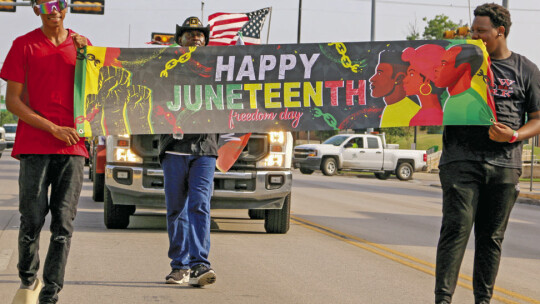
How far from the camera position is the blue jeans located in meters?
7.01

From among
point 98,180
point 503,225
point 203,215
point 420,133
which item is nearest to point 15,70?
point 203,215

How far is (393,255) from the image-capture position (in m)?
9.61

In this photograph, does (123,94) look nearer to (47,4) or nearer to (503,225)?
(47,4)

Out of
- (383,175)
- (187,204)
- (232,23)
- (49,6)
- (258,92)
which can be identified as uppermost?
(232,23)

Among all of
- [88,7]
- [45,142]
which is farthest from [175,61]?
[88,7]

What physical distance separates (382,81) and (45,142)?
8.95 ft

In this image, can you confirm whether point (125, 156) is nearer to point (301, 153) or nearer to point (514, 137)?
point (514, 137)

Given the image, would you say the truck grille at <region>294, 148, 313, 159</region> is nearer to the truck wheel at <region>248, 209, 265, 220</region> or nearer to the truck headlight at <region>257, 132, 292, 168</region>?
the truck wheel at <region>248, 209, 265, 220</region>

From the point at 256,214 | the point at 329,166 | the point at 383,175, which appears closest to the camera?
the point at 256,214

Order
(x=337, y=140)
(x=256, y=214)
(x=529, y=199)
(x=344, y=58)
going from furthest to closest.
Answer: (x=337, y=140), (x=529, y=199), (x=256, y=214), (x=344, y=58)

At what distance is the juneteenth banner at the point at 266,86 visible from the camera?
266 inches

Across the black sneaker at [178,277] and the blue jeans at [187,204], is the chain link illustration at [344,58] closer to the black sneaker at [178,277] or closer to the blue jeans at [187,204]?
the blue jeans at [187,204]

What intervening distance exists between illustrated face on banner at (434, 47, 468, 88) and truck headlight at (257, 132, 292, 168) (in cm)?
426

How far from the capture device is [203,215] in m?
7.04
